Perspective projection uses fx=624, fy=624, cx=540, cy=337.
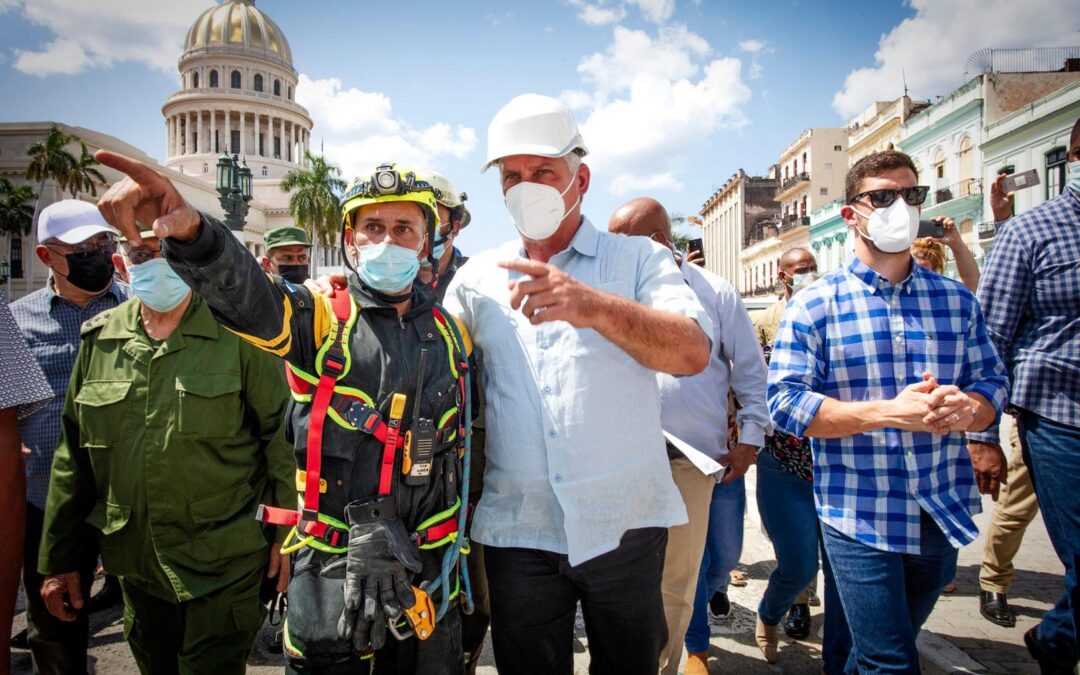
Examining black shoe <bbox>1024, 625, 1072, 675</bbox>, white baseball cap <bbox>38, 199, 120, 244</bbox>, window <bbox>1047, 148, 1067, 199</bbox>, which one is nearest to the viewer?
black shoe <bbox>1024, 625, 1072, 675</bbox>

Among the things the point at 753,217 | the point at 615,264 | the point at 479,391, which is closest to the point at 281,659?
the point at 479,391

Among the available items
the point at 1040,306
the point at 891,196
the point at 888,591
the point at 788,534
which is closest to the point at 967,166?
the point at 1040,306

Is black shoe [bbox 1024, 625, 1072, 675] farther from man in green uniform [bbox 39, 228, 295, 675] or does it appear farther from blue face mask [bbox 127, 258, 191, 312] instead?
blue face mask [bbox 127, 258, 191, 312]

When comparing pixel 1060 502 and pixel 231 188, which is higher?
pixel 231 188

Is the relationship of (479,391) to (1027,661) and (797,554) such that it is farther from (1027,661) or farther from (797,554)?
(1027,661)

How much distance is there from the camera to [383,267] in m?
2.34

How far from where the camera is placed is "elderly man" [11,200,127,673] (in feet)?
12.0

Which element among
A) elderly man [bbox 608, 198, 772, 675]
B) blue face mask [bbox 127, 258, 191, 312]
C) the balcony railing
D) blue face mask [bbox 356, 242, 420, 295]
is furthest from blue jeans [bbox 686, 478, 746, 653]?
the balcony railing

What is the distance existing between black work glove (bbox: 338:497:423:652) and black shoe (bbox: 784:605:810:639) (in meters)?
3.17

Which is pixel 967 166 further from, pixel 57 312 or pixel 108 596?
pixel 108 596

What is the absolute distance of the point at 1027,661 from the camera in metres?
3.61

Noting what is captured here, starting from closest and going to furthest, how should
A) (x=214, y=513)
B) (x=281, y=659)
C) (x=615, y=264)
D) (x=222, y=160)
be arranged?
(x=615, y=264), (x=214, y=513), (x=281, y=659), (x=222, y=160)

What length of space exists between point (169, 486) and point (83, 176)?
189ft

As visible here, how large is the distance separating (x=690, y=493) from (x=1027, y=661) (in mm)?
2288
